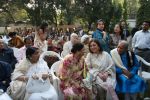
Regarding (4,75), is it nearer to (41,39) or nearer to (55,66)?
(55,66)

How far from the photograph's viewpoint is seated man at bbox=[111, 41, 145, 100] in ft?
27.8

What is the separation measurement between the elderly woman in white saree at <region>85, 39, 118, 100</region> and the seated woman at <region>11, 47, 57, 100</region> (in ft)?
3.55

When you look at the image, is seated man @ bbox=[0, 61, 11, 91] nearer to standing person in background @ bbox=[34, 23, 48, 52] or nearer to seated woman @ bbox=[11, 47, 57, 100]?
seated woman @ bbox=[11, 47, 57, 100]

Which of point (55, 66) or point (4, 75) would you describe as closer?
point (4, 75)

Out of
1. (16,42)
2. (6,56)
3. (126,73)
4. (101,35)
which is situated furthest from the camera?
(16,42)

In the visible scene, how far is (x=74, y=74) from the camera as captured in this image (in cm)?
777

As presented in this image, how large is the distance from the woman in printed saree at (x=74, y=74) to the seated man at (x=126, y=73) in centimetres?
104

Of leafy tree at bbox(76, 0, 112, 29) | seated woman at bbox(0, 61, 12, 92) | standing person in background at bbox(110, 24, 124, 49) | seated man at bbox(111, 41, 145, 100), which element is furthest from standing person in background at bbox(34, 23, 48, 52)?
leafy tree at bbox(76, 0, 112, 29)

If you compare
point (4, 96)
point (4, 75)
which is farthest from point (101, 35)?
point (4, 96)

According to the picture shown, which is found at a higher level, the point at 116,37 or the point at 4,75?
the point at 4,75

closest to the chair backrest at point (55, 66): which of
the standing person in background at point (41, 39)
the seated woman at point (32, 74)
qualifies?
the seated woman at point (32, 74)

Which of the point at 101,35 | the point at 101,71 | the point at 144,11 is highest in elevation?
the point at 101,35

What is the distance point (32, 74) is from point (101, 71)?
158cm

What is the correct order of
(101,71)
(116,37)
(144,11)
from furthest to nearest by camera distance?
(144,11)
(116,37)
(101,71)
